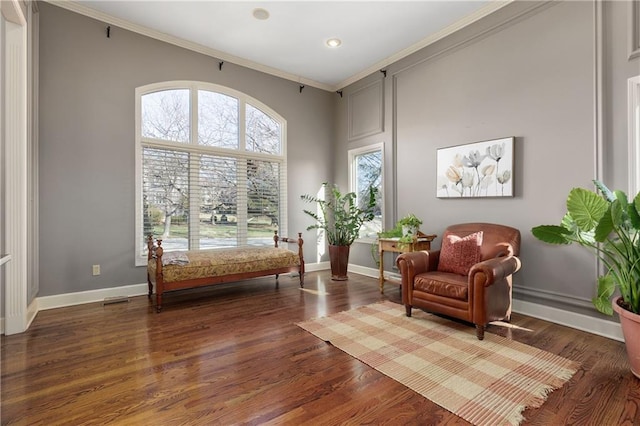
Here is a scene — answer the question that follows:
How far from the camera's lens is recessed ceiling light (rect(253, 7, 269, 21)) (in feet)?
11.4

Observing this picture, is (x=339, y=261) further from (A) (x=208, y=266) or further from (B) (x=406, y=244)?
(A) (x=208, y=266)

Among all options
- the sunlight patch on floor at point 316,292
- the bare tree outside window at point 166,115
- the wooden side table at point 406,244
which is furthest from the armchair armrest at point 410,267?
the bare tree outside window at point 166,115

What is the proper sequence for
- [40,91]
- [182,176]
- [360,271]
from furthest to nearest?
[360,271]
[182,176]
[40,91]

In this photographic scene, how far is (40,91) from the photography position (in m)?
3.30

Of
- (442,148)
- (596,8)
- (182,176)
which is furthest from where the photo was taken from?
(182,176)

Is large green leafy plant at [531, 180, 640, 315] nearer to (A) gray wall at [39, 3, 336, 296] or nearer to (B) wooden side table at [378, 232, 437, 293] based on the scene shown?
(B) wooden side table at [378, 232, 437, 293]

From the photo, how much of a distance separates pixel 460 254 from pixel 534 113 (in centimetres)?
163

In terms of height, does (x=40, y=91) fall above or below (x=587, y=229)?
above

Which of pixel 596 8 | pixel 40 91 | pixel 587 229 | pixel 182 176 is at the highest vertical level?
pixel 596 8

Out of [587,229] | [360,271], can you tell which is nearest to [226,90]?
[360,271]

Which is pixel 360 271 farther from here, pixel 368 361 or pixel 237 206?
pixel 368 361

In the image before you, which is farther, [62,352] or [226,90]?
[226,90]

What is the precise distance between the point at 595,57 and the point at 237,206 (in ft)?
14.4

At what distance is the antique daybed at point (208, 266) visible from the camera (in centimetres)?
337
